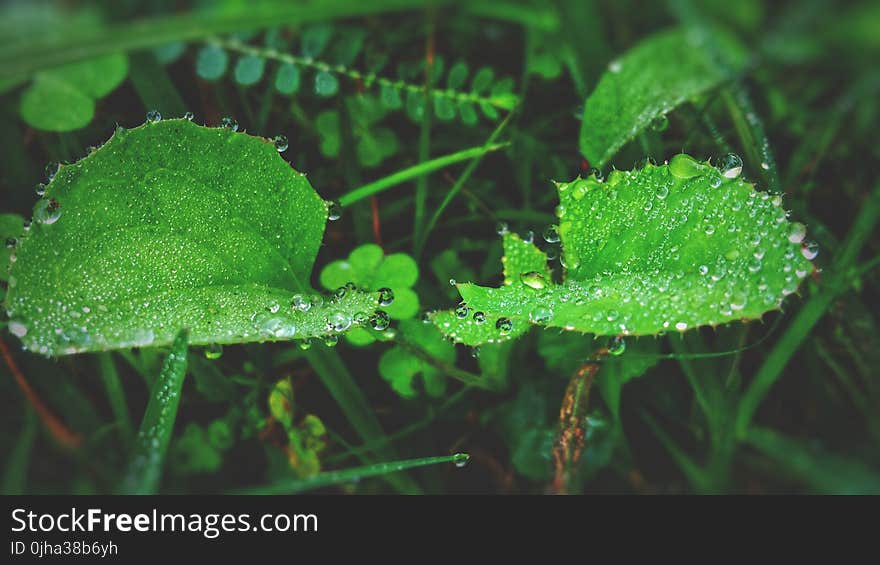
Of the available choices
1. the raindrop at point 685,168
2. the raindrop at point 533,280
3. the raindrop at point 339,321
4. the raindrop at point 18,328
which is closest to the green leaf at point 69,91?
the raindrop at point 18,328

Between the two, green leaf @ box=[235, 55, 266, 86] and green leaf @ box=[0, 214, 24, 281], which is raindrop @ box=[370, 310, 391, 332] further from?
green leaf @ box=[0, 214, 24, 281]

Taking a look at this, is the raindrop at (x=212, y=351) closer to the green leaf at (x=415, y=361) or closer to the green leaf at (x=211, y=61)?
the green leaf at (x=415, y=361)

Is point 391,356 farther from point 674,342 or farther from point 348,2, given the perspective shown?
point 348,2

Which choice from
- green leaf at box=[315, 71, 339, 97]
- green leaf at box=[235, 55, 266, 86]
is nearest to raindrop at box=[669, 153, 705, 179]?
green leaf at box=[315, 71, 339, 97]

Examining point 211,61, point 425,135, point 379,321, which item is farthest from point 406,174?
point 211,61

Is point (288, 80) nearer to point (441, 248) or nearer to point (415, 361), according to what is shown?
point (441, 248)

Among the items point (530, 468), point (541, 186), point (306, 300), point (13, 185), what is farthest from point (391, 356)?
point (13, 185)

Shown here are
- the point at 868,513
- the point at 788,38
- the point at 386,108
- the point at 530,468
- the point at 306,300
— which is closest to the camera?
the point at 788,38
